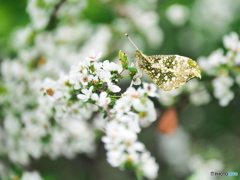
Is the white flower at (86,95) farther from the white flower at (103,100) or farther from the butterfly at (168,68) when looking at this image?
the butterfly at (168,68)

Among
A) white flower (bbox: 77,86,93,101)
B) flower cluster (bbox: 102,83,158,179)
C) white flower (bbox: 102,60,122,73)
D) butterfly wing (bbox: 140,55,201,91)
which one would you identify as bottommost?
flower cluster (bbox: 102,83,158,179)

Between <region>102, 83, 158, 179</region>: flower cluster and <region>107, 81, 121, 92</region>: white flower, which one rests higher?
<region>107, 81, 121, 92</region>: white flower

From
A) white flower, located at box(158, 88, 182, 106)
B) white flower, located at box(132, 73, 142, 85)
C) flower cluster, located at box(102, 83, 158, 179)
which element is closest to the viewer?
flower cluster, located at box(102, 83, 158, 179)

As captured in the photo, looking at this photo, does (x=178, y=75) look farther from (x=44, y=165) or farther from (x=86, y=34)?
(x=44, y=165)

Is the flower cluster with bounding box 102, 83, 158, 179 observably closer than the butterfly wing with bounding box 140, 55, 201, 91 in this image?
Yes

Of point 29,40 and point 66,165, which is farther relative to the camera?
point 66,165

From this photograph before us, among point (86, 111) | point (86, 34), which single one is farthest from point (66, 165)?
point (86, 111)

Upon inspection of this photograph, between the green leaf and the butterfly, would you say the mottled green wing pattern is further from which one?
the green leaf

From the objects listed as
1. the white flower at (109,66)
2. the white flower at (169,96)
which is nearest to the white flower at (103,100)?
the white flower at (109,66)

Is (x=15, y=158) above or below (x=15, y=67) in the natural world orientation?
below

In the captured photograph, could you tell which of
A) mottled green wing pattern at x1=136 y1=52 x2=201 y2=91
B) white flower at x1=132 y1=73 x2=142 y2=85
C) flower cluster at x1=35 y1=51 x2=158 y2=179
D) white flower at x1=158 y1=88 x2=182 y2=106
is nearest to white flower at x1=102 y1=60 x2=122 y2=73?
flower cluster at x1=35 y1=51 x2=158 y2=179
